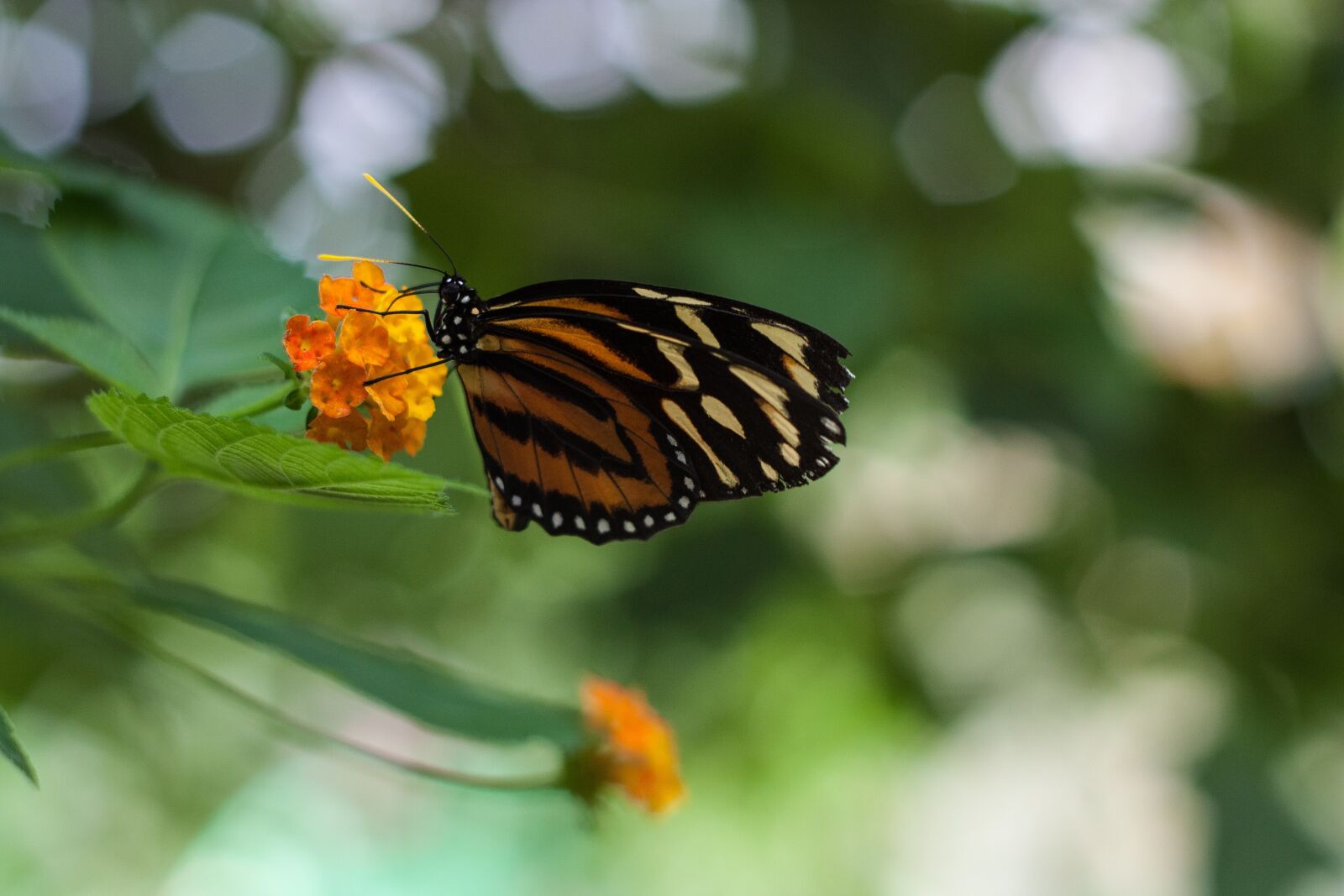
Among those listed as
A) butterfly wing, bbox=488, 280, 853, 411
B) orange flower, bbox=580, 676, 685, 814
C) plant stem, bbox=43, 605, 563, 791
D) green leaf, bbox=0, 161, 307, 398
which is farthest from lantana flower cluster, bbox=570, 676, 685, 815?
green leaf, bbox=0, 161, 307, 398

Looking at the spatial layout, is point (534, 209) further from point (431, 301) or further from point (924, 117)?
point (924, 117)

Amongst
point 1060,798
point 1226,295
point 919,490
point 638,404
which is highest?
point 638,404

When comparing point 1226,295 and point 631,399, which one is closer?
point 631,399

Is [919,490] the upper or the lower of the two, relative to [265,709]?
lower

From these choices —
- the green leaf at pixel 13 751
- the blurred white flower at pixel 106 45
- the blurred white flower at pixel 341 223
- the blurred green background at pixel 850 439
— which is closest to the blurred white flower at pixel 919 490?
the blurred green background at pixel 850 439

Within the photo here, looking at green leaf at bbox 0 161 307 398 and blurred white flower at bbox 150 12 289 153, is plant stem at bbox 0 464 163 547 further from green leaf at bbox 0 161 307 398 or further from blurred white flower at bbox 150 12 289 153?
blurred white flower at bbox 150 12 289 153

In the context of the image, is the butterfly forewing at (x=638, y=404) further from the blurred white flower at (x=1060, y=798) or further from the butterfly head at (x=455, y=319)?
the blurred white flower at (x=1060, y=798)

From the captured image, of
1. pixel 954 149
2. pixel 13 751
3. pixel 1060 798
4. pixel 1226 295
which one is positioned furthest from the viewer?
pixel 1060 798

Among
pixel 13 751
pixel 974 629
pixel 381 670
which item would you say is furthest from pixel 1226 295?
pixel 13 751

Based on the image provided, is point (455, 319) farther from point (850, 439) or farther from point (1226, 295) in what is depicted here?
point (1226, 295)
